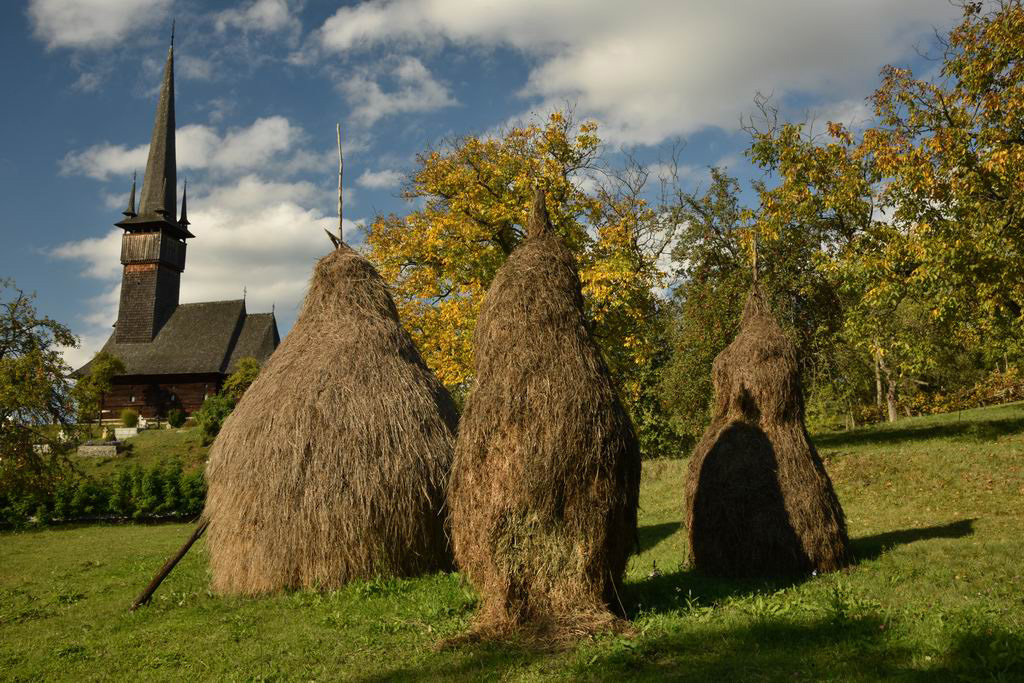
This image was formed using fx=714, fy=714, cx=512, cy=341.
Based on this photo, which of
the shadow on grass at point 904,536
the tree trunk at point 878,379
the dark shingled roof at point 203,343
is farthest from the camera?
the dark shingled roof at point 203,343

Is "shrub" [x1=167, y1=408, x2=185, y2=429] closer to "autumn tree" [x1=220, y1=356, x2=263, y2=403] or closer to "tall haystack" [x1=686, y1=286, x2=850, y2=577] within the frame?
"autumn tree" [x1=220, y1=356, x2=263, y2=403]

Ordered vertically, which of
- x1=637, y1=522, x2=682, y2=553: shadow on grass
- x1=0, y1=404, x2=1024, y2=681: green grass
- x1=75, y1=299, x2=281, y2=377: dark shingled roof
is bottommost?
x1=637, y1=522, x2=682, y2=553: shadow on grass

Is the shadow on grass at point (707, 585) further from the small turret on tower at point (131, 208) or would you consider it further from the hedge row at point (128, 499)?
the small turret on tower at point (131, 208)

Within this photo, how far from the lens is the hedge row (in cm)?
2436

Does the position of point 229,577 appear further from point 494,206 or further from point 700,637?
point 494,206

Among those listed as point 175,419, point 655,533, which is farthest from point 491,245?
point 175,419

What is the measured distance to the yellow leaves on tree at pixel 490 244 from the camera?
21062 mm

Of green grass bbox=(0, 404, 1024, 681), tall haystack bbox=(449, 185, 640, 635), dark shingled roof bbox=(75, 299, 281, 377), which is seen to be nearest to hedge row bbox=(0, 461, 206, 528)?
green grass bbox=(0, 404, 1024, 681)

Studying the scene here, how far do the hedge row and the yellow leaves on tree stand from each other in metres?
10.2

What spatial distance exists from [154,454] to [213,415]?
126 inches

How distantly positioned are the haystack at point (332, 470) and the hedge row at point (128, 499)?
51.4ft

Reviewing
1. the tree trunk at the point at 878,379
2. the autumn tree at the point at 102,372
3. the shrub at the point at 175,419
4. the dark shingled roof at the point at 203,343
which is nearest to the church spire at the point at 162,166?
the dark shingled roof at the point at 203,343

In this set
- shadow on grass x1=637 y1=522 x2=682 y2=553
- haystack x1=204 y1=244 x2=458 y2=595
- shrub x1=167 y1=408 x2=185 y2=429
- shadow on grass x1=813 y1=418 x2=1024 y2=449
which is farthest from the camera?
shrub x1=167 y1=408 x2=185 y2=429

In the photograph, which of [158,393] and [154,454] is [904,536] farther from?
[158,393]
